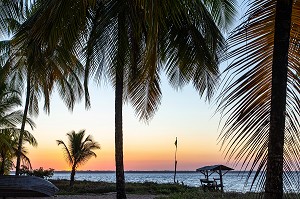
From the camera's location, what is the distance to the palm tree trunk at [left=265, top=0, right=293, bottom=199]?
261cm

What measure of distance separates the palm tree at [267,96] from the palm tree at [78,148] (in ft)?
94.9

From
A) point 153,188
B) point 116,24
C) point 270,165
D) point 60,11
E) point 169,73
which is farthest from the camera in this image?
point 153,188

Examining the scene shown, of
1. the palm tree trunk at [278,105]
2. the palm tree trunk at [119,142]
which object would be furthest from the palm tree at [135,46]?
the palm tree trunk at [278,105]

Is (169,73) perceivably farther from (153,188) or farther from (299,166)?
(153,188)

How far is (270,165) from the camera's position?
2.64 metres

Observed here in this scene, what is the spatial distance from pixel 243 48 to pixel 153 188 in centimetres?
2212

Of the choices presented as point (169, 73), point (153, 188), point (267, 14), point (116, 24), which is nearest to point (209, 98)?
point (169, 73)

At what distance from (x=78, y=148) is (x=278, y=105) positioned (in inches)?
1167

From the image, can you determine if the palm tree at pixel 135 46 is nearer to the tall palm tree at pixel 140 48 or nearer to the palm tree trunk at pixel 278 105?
the tall palm tree at pixel 140 48

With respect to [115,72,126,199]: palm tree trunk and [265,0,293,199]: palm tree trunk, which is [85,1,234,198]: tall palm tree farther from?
[265,0,293,199]: palm tree trunk

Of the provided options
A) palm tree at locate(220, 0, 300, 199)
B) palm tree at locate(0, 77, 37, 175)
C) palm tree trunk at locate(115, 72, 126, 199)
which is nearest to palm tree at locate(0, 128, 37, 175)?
palm tree at locate(0, 77, 37, 175)

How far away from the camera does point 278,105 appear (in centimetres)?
271

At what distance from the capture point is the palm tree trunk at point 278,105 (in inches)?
103

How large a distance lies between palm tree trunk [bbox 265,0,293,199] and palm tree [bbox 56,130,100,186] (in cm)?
2924
